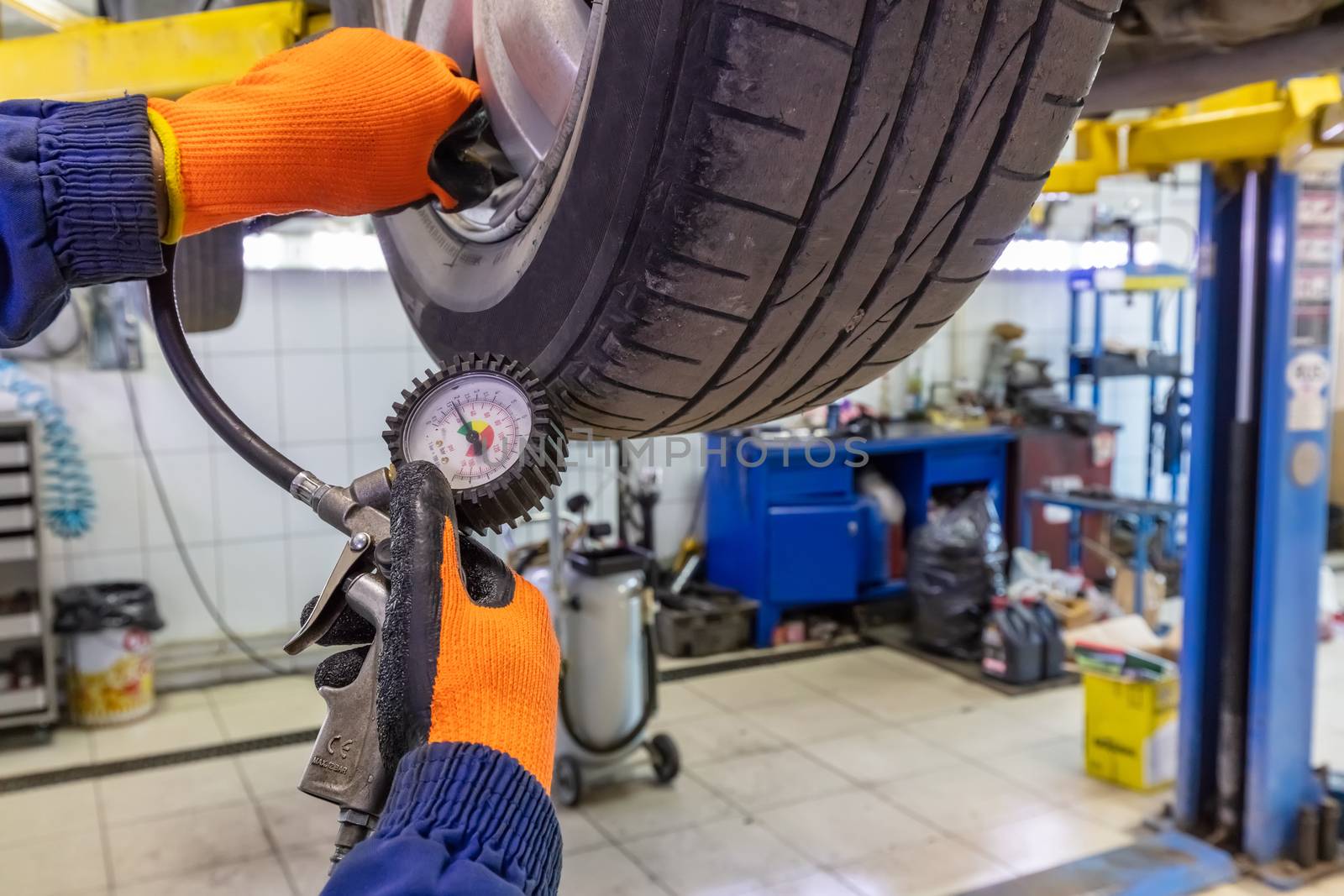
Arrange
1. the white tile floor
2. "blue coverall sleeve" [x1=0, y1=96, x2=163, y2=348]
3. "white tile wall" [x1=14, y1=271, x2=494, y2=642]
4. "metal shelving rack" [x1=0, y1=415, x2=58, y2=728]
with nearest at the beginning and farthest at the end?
"blue coverall sleeve" [x1=0, y1=96, x2=163, y2=348] < the white tile floor < "metal shelving rack" [x1=0, y1=415, x2=58, y2=728] < "white tile wall" [x1=14, y1=271, x2=494, y2=642]

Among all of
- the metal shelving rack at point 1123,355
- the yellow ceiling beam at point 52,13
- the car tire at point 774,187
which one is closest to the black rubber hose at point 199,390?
the car tire at point 774,187

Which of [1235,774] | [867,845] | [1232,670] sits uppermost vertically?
[1232,670]

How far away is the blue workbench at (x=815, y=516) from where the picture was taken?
4242 mm

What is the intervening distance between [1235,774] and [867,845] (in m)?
0.94

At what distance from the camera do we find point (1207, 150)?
2375 millimetres

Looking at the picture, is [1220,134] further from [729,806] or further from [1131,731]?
[729,806]

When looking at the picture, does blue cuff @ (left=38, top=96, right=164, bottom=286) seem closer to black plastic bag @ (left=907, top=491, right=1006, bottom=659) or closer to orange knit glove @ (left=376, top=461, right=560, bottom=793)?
orange knit glove @ (left=376, top=461, right=560, bottom=793)

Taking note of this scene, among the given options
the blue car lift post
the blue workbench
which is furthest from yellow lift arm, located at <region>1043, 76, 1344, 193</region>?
the blue workbench

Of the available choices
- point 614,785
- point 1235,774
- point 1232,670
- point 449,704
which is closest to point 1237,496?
point 1232,670

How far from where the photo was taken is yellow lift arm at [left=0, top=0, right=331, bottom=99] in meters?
1.14

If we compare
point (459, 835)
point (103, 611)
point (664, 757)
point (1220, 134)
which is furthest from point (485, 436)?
point (103, 611)

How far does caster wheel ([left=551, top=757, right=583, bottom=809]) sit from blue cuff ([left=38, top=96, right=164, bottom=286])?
244 centimetres

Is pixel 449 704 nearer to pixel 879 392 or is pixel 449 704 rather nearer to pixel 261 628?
pixel 261 628

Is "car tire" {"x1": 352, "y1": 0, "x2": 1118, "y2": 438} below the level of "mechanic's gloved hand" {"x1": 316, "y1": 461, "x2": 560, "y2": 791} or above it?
above
